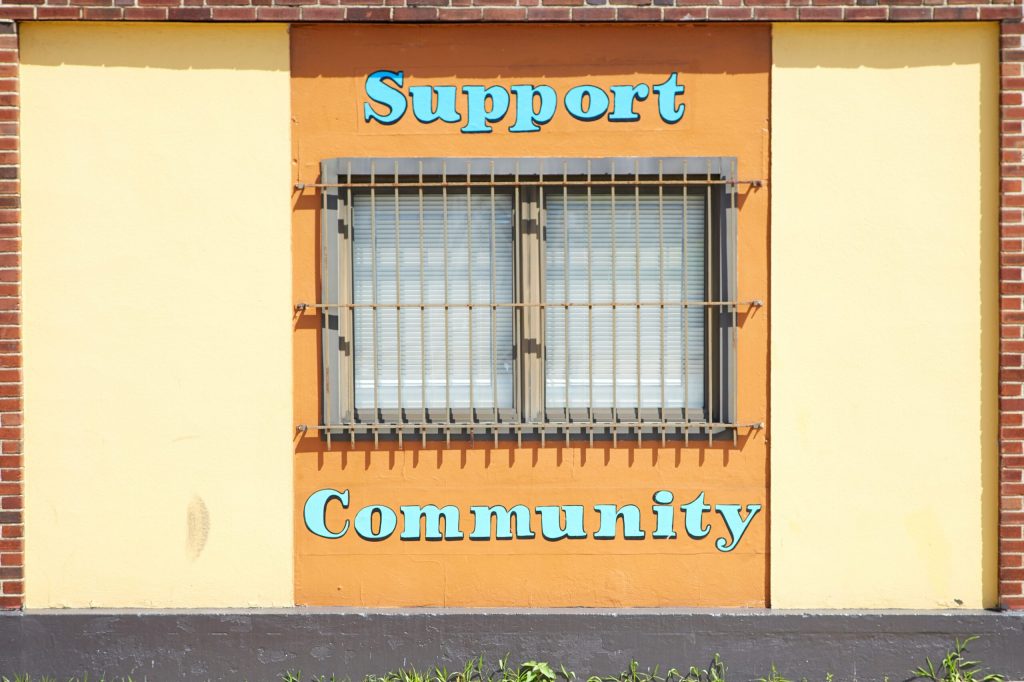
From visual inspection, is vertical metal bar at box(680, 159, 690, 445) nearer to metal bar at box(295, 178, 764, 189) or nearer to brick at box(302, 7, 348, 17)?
metal bar at box(295, 178, 764, 189)

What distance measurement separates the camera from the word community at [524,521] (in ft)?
15.8

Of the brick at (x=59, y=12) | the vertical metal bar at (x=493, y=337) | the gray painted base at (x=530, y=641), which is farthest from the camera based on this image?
the vertical metal bar at (x=493, y=337)

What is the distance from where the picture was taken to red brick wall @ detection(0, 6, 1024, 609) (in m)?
4.66

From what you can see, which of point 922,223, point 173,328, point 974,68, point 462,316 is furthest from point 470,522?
point 974,68

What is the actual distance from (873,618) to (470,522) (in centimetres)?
204

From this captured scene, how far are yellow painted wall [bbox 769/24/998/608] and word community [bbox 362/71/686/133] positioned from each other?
0.58m

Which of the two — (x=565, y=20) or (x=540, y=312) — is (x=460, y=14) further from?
(x=540, y=312)

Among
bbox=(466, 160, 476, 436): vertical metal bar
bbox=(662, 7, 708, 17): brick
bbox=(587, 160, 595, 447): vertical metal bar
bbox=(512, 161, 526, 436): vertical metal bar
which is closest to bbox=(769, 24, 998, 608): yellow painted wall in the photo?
bbox=(662, 7, 708, 17): brick

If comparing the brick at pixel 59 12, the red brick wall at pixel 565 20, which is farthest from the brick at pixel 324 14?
the brick at pixel 59 12

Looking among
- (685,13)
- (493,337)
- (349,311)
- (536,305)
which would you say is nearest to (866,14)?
(685,13)

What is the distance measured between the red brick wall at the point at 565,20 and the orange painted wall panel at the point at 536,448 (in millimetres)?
116

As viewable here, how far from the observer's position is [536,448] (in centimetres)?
484

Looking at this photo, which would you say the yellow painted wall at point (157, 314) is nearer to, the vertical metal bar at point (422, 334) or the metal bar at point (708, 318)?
the vertical metal bar at point (422, 334)

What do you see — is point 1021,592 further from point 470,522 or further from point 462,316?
point 462,316
